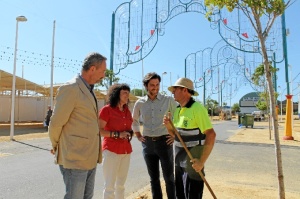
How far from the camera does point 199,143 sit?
10.3 feet

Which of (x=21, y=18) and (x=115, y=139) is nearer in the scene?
(x=115, y=139)

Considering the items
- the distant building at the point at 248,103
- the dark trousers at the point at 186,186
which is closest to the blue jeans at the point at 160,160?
the dark trousers at the point at 186,186

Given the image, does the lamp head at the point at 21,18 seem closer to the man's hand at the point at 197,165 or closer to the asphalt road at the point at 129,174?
the asphalt road at the point at 129,174

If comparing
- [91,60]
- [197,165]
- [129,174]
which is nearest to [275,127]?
[197,165]

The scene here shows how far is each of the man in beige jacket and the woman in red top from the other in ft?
2.70

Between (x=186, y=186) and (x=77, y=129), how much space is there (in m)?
1.33

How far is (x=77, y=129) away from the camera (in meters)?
2.65

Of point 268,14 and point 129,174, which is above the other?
point 268,14

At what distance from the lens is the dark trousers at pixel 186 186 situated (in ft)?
10.4

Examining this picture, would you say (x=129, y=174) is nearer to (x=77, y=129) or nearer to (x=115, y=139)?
(x=115, y=139)

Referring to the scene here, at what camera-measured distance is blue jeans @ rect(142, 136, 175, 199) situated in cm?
398

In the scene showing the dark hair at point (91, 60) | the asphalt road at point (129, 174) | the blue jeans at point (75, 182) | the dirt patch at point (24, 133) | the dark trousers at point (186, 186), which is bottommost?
the asphalt road at point (129, 174)

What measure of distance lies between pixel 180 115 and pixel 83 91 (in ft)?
3.68

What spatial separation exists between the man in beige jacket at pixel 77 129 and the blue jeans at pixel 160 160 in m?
1.33
